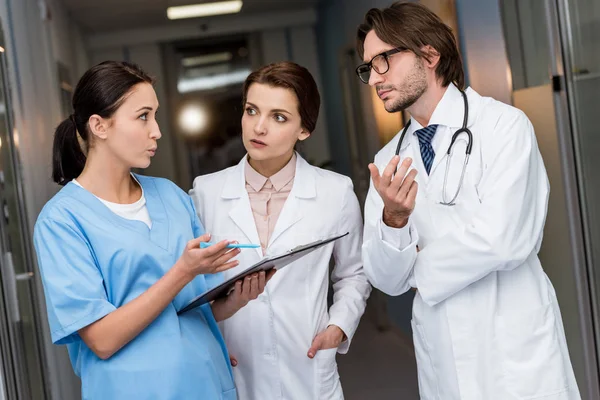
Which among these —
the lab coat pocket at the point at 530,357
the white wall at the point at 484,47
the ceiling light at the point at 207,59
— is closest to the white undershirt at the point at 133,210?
the lab coat pocket at the point at 530,357

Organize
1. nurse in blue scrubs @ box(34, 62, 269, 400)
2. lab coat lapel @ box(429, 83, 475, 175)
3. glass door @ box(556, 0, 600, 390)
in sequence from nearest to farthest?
nurse in blue scrubs @ box(34, 62, 269, 400)
lab coat lapel @ box(429, 83, 475, 175)
glass door @ box(556, 0, 600, 390)

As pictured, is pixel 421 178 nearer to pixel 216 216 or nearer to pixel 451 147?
pixel 451 147

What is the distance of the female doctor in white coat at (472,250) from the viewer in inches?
62.4

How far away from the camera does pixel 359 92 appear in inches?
104

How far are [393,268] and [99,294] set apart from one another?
690 millimetres

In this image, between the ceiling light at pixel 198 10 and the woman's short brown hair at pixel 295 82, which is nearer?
the woman's short brown hair at pixel 295 82

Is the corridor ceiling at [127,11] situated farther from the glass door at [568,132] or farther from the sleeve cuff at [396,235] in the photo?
the sleeve cuff at [396,235]

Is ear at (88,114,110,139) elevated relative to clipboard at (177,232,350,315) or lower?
elevated

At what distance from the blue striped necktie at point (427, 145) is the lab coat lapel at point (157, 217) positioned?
2.24ft

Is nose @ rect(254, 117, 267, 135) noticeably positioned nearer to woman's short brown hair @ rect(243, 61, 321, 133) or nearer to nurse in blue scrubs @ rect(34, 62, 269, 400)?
woman's short brown hair @ rect(243, 61, 321, 133)

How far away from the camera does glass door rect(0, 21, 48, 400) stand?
2113 mm

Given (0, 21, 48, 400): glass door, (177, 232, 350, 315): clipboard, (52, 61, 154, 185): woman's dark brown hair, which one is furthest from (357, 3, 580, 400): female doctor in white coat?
(0, 21, 48, 400): glass door

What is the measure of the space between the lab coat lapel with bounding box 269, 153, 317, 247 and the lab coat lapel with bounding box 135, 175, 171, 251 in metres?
0.37

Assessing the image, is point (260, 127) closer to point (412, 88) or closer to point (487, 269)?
point (412, 88)
